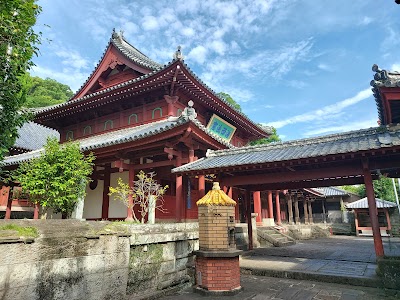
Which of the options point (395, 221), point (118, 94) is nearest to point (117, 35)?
point (118, 94)

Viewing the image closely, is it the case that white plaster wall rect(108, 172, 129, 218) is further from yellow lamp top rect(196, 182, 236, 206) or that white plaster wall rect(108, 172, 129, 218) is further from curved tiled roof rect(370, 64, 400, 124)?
curved tiled roof rect(370, 64, 400, 124)

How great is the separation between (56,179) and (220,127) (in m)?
9.86

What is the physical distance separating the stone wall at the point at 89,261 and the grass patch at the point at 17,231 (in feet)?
0.21

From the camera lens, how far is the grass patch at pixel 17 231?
4.40 metres

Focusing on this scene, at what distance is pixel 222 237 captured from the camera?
6883 millimetres

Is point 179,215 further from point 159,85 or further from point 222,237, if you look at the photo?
point 159,85

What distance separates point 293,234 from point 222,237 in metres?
17.3

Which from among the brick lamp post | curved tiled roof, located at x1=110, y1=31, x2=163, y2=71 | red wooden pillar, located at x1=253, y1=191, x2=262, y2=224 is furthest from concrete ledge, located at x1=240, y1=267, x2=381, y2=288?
curved tiled roof, located at x1=110, y1=31, x2=163, y2=71

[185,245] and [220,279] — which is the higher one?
[185,245]

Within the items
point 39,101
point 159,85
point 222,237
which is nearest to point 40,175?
point 222,237

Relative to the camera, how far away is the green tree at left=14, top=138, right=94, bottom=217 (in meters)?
8.35

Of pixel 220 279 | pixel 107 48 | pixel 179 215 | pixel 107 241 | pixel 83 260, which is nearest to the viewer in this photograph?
pixel 83 260

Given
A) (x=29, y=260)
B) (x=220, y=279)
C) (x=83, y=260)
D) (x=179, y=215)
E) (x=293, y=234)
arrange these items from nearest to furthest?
(x=29, y=260) → (x=83, y=260) → (x=220, y=279) → (x=179, y=215) → (x=293, y=234)

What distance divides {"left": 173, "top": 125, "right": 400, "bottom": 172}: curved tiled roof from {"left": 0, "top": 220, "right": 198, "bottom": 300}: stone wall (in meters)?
3.29
